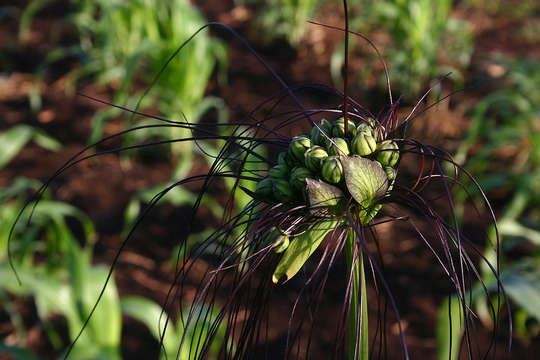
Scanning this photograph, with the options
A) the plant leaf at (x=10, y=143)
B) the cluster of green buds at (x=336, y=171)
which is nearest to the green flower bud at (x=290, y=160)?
the cluster of green buds at (x=336, y=171)

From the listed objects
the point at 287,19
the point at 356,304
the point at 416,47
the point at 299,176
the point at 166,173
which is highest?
the point at 287,19

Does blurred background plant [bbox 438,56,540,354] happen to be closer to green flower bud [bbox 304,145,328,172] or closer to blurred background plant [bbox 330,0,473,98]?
blurred background plant [bbox 330,0,473,98]

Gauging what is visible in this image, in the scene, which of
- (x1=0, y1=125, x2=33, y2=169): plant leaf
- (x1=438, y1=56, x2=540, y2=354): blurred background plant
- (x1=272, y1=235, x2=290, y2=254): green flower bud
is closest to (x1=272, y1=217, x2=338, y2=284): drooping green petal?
(x1=272, y1=235, x2=290, y2=254): green flower bud

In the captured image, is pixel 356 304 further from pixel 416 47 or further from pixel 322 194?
pixel 416 47

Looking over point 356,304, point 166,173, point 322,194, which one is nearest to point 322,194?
point 322,194

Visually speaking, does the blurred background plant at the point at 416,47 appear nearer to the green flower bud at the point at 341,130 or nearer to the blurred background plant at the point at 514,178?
the blurred background plant at the point at 514,178

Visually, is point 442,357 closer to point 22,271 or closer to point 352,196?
point 352,196

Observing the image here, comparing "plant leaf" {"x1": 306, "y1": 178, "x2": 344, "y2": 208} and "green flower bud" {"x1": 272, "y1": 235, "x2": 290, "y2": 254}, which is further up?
"plant leaf" {"x1": 306, "y1": 178, "x2": 344, "y2": 208}
